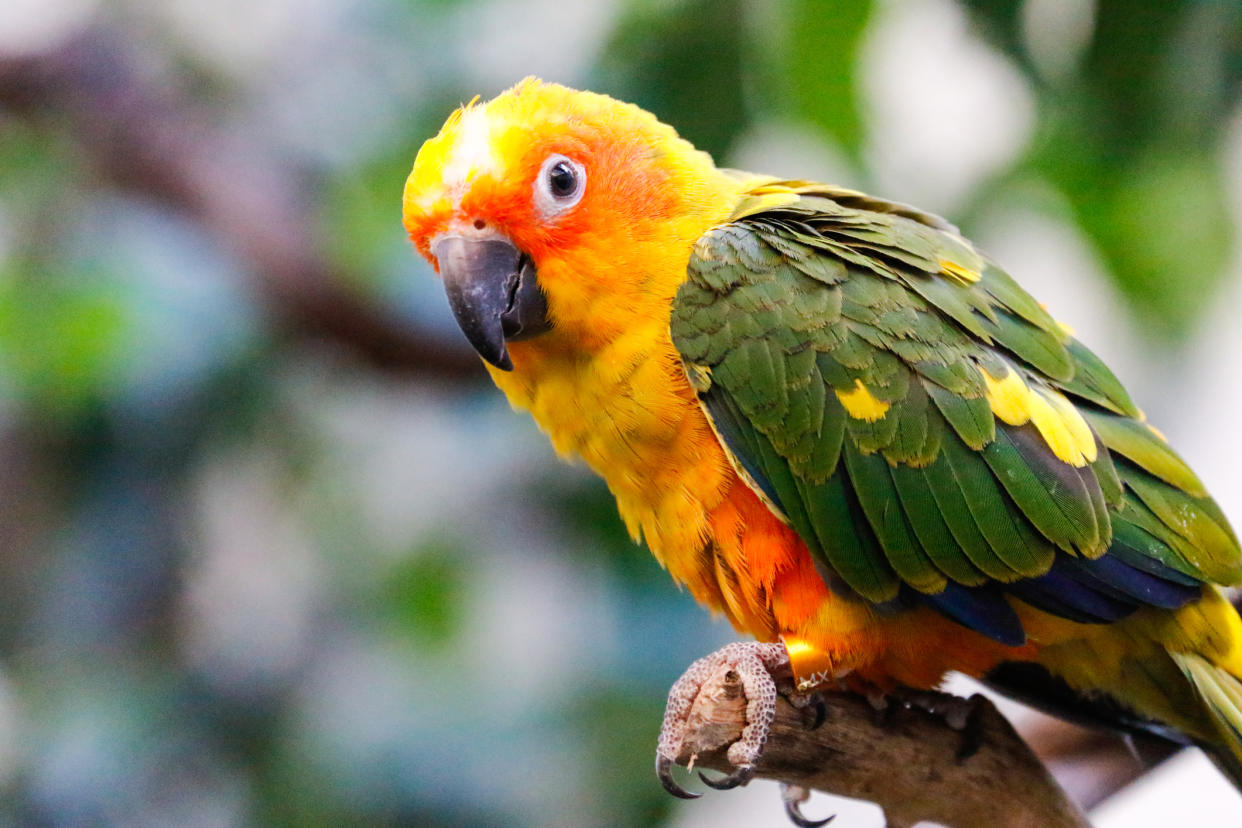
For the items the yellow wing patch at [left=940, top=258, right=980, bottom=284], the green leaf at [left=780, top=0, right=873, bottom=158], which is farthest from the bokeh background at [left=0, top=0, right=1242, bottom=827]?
the yellow wing patch at [left=940, top=258, right=980, bottom=284]

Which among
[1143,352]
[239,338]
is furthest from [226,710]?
[1143,352]

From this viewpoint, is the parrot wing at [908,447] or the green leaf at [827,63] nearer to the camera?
the parrot wing at [908,447]

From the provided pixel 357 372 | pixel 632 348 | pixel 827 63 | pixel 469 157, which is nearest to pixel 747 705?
pixel 632 348

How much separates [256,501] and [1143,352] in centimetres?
229

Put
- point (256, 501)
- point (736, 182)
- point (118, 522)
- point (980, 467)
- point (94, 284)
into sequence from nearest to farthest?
point (980, 467) → point (736, 182) → point (94, 284) → point (118, 522) → point (256, 501)

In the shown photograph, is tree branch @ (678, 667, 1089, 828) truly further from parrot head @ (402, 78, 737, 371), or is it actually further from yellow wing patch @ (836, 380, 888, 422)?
parrot head @ (402, 78, 737, 371)

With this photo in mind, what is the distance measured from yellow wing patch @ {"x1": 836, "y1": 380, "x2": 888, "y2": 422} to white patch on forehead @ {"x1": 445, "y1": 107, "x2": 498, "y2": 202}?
0.54 metres

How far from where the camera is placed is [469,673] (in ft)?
8.14

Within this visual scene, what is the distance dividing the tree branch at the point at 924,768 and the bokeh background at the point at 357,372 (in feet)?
3.06

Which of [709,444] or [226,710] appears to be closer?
[709,444]

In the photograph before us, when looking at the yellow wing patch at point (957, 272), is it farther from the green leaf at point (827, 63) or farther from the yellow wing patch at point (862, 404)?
the green leaf at point (827, 63)

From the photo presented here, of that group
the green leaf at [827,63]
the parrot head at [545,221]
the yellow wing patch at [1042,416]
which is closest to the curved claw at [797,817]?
the yellow wing patch at [1042,416]

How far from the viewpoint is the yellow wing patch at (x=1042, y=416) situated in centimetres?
137

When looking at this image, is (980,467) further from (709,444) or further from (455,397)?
(455,397)
